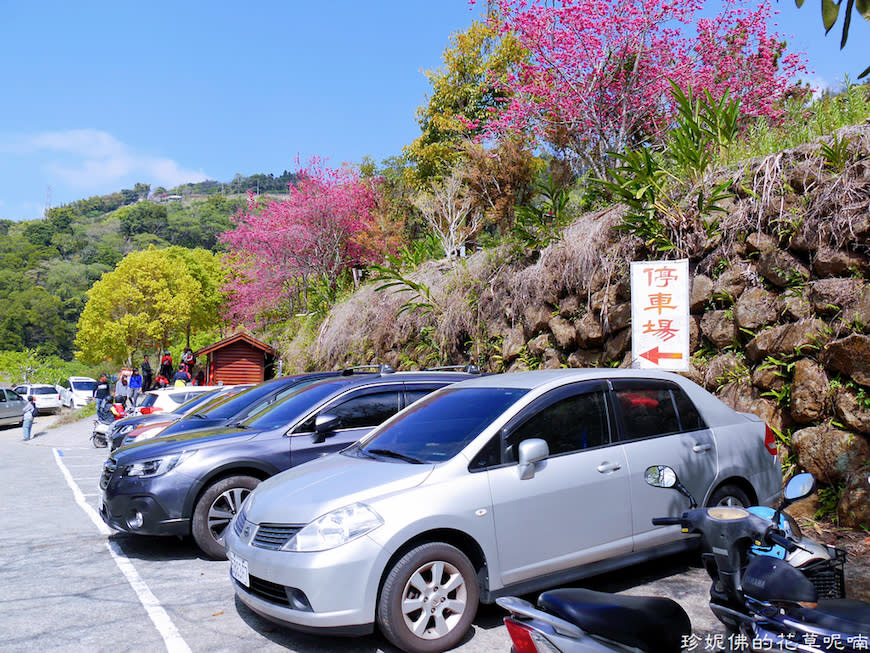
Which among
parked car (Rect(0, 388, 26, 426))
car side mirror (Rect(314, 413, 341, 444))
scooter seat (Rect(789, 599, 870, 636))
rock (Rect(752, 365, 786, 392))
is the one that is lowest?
parked car (Rect(0, 388, 26, 426))

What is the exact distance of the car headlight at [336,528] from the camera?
3.71m

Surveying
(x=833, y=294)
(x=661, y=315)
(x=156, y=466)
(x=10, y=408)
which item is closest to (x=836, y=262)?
(x=833, y=294)

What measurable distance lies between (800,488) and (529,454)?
1.64 meters

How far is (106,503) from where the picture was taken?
20.2ft

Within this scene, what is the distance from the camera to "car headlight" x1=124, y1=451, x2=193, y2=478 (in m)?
5.88

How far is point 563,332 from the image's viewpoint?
389 inches

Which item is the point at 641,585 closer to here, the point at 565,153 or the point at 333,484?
the point at 333,484

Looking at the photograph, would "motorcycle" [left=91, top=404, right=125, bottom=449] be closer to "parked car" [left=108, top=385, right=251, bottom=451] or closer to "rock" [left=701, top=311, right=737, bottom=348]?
"parked car" [left=108, top=385, right=251, bottom=451]

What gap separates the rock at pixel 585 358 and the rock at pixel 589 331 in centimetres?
10

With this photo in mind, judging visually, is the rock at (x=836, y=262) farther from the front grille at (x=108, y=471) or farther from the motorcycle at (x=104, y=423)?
the motorcycle at (x=104, y=423)

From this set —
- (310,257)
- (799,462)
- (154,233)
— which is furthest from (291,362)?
(154,233)

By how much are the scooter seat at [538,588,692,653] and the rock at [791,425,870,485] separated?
15.3ft

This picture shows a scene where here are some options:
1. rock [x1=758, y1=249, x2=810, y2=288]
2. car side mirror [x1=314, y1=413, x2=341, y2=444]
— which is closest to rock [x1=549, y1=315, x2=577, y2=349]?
rock [x1=758, y1=249, x2=810, y2=288]

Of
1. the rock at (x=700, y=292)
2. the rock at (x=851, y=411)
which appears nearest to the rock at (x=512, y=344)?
the rock at (x=700, y=292)
